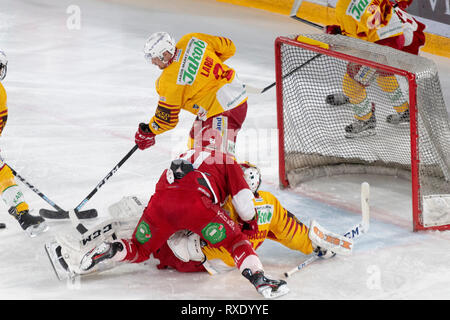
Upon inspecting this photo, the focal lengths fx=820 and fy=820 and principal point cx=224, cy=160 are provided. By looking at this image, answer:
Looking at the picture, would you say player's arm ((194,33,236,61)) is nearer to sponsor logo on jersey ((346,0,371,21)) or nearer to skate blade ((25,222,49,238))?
sponsor logo on jersey ((346,0,371,21))

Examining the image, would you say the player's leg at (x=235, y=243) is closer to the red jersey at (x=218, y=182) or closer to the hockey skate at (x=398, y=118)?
the red jersey at (x=218, y=182)

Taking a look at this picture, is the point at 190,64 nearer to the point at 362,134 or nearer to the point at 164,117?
the point at 164,117

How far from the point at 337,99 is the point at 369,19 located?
57cm

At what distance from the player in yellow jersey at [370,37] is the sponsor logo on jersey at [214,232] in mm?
1830

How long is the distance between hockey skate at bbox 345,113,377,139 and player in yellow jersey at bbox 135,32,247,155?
0.82 meters

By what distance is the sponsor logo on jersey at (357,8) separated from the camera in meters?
5.35

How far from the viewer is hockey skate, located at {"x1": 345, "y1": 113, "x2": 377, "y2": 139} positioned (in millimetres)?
5219

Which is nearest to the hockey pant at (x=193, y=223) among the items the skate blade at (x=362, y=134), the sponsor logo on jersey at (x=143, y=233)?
the sponsor logo on jersey at (x=143, y=233)

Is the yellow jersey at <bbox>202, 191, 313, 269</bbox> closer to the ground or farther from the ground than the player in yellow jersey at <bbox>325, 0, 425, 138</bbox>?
closer to the ground

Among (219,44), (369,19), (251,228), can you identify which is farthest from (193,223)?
(369,19)

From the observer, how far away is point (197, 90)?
14.9ft

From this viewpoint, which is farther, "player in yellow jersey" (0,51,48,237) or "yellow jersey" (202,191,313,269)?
"player in yellow jersey" (0,51,48,237)

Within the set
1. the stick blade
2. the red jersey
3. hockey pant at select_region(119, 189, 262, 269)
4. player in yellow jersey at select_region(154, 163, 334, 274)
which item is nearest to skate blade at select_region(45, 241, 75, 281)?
hockey pant at select_region(119, 189, 262, 269)

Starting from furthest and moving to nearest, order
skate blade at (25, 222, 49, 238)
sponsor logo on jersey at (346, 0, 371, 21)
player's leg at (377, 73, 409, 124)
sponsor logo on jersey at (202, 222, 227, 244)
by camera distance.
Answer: sponsor logo on jersey at (346, 0, 371, 21)
player's leg at (377, 73, 409, 124)
skate blade at (25, 222, 49, 238)
sponsor logo on jersey at (202, 222, 227, 244)
